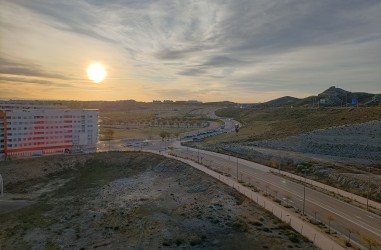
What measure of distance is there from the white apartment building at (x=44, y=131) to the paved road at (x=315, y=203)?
47453 mm

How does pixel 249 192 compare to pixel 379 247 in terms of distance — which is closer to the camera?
pixel 379 247

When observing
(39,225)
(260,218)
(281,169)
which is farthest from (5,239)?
(281,169)

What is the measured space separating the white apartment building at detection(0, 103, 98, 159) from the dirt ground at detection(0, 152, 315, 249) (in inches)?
409

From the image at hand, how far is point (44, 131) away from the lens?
10419 cm

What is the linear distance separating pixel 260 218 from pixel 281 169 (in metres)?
31.8

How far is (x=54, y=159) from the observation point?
308ft

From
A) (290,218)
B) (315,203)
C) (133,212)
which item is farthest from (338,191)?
(133,212)

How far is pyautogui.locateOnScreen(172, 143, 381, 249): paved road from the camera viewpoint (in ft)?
143

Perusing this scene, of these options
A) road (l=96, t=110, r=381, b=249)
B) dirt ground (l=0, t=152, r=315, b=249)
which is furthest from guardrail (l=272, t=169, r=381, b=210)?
dirt ground (l=0, t=152, r=315, b=249)

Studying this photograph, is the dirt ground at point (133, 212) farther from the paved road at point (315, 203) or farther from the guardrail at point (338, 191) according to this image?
the guardrail at point (338, 191)

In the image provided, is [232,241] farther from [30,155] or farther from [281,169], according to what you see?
[30,155]

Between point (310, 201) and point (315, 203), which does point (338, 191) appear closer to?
point (310, 201)

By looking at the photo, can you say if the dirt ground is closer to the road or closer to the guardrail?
the road

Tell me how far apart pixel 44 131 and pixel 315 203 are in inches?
3058
